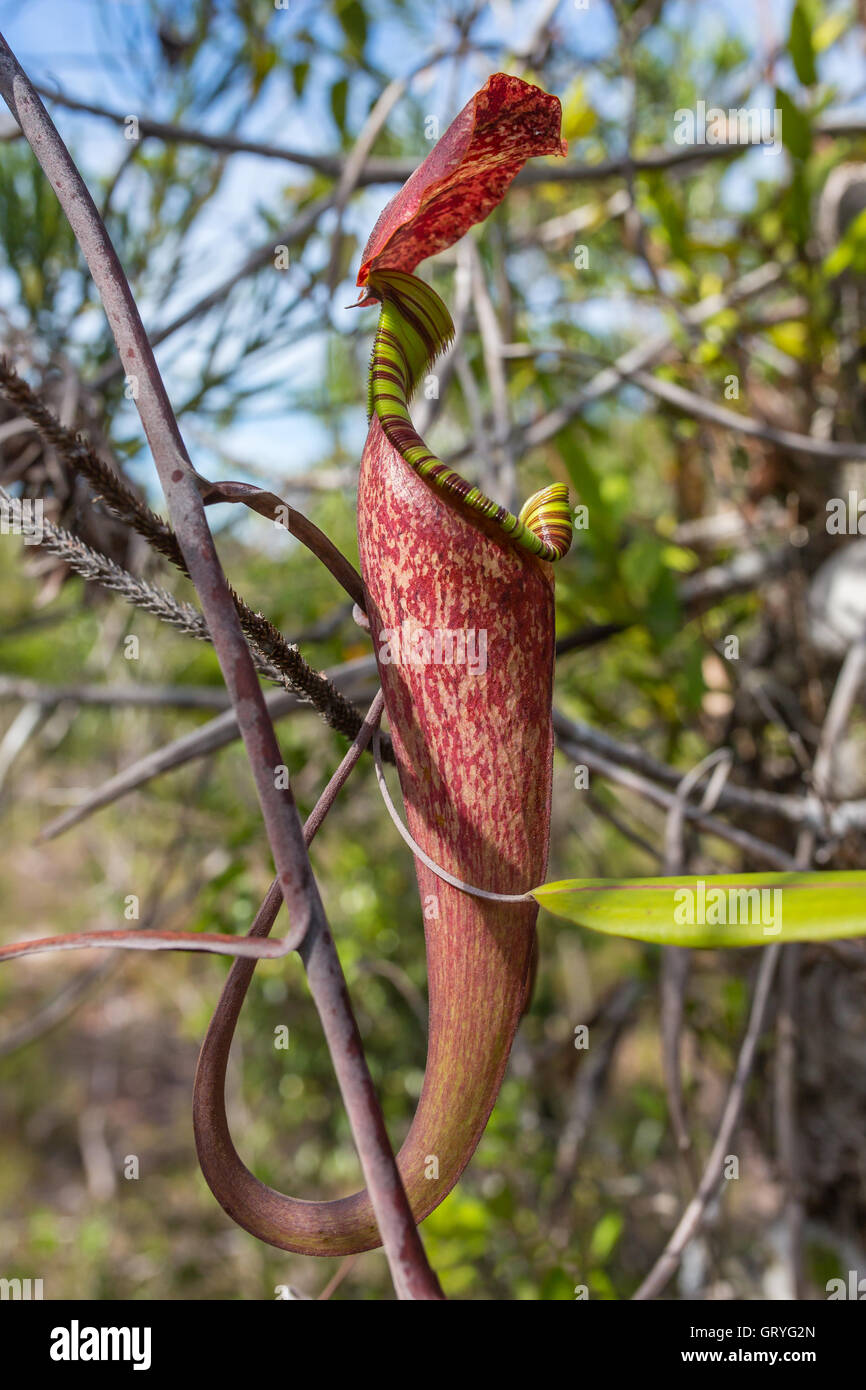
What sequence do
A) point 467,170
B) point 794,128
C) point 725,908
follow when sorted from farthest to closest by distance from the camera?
point 794,128
point 467,170
point 725,908

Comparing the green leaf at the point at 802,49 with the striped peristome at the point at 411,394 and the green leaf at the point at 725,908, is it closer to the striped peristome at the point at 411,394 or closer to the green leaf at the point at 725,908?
the striped peristome at the point at 411,394

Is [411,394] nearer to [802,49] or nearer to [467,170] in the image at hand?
[467,170]

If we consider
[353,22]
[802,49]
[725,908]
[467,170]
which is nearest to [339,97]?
[353,22]

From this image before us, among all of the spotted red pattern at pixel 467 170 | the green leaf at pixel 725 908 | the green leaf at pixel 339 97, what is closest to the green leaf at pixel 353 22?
the green leaf at pixel 339 97

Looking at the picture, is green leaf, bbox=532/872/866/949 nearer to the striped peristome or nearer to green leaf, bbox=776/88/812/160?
the striped peristome

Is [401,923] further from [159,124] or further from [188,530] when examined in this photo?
[188,530]
